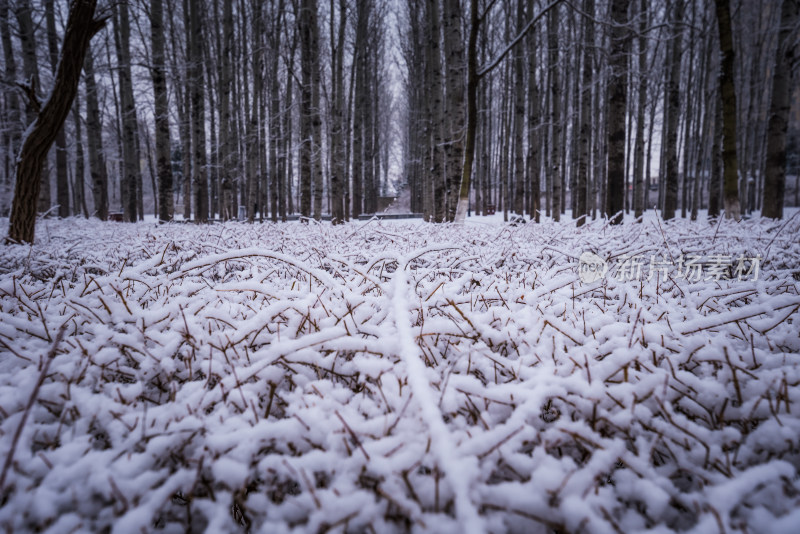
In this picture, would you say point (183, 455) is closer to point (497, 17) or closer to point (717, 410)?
point (717, 410)

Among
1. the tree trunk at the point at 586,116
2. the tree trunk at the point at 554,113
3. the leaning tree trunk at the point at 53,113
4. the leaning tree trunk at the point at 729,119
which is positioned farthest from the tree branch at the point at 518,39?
the tree trunk at the point at 554,113

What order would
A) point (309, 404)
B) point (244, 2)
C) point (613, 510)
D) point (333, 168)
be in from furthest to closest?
point (244, 2) → point (333, 168) → point (309, 404) → point (613, 510)

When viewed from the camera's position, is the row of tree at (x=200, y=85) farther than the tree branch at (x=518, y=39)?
Yes

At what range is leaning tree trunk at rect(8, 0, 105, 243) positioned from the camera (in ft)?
12.1

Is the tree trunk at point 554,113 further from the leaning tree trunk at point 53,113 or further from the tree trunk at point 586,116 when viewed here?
the leaning tree trunk at point 53,113

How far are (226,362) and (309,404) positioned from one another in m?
0.32

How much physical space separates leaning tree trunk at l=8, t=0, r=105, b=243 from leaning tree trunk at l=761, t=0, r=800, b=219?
36.6 feet

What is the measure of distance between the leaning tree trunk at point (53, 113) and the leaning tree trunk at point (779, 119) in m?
11.2

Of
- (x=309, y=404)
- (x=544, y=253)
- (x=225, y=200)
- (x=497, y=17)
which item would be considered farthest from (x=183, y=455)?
(x=497, y=17)

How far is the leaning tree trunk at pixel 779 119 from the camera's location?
23.6 ft

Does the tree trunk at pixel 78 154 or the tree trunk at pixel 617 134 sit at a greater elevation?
the tree trunk at pixel 78 154

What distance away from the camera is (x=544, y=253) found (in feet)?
9.17

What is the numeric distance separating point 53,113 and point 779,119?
11900mm

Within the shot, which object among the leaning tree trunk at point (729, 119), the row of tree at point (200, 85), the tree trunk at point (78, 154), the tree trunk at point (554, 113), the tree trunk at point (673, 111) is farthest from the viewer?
the tree trunk at point (78, 154)
